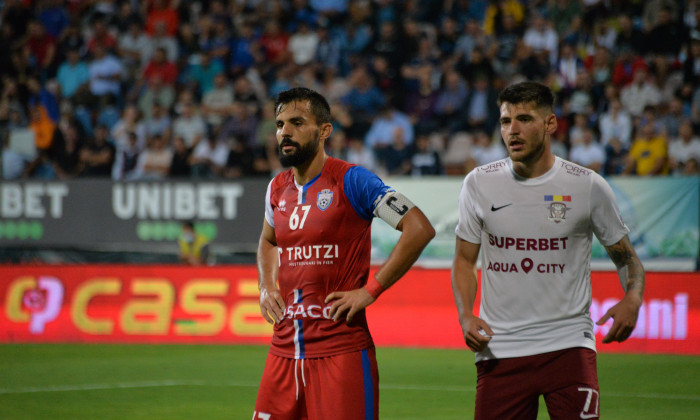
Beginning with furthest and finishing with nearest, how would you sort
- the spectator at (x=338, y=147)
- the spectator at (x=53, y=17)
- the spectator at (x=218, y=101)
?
the spectator at (x=53, y=17) → the spectator at (x=218, y=101) → the spectator at (x=338, y=147)

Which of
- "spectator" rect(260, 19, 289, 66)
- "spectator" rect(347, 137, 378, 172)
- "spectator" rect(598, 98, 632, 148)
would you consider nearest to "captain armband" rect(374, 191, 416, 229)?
"spectator" rect(347, 137, 378, 172)

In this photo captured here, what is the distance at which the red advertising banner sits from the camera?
43.4 feet

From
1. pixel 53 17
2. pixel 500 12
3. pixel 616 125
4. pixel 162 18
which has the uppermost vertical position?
pixel 53 17

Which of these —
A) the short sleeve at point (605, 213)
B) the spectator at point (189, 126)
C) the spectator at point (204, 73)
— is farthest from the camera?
the spectator at point (204, 73)

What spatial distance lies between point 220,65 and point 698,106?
942cm

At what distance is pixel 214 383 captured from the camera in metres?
10.2

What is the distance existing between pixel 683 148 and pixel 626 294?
1119 cm

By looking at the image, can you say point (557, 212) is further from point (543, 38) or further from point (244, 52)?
point (244, 52)

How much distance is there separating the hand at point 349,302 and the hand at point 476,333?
19.3 inches

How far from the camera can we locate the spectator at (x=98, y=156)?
1730 cm

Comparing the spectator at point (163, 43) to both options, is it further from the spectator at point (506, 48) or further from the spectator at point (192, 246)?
the spectator at point (506, 48)

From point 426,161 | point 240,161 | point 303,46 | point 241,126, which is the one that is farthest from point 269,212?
point 303,46

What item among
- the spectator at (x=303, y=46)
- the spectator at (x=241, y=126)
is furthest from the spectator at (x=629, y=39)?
the spectator at (x=241, y=126)

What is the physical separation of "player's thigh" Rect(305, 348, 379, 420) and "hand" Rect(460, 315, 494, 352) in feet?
1.65
